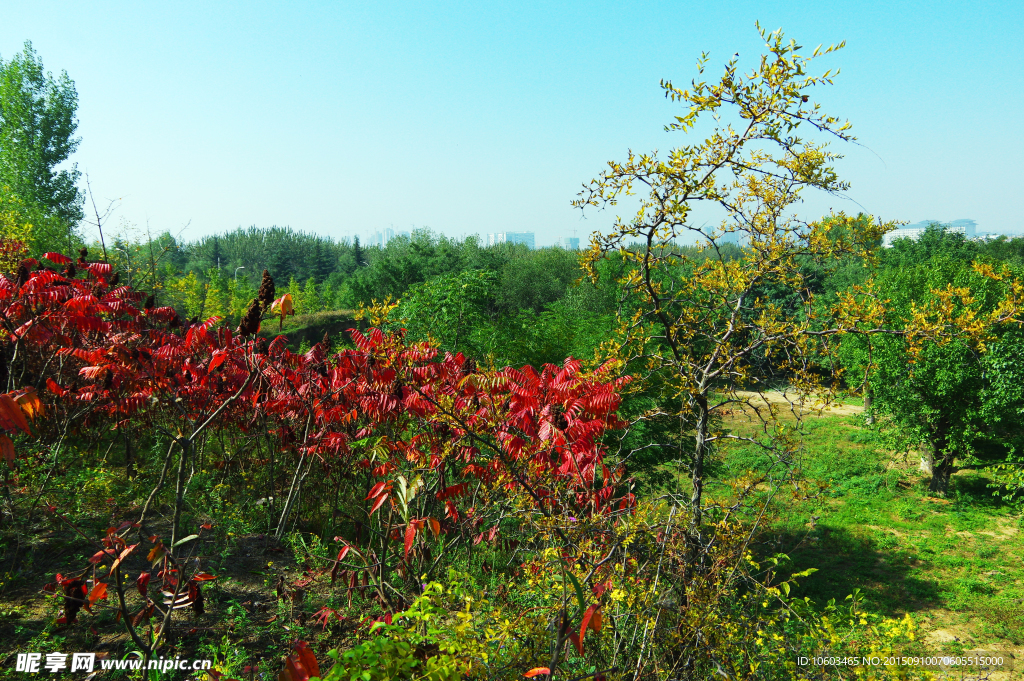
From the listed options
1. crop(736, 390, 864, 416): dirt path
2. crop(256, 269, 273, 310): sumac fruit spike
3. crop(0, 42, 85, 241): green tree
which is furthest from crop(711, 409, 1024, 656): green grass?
crop(0, 42, 85, 241): green tree

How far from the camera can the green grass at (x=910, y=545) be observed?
1060 cm

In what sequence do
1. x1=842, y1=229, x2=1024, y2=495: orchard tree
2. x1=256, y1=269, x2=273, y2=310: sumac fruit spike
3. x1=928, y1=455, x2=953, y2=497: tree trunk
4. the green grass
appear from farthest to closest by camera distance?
1. x1=928, y1=455, x2=953, y2=497: tree trunk
2. x1=842, y1=229, x2=1024, y2=495: orchard tree
3. the green grass
4. x1=256, y1=269, x2=273, y2=310: sumac fruit spike

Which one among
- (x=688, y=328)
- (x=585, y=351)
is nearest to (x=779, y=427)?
(x=688, y=328)

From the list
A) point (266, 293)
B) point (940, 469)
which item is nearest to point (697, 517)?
point (266, 293)

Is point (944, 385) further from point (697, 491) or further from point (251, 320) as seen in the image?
point (251, 320)

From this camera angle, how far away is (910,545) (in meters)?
13.8

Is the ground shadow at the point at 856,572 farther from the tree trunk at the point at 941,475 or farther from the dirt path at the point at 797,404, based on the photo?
the tree trunk at the point at 941,475

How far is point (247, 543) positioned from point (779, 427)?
→ 5.36 meters

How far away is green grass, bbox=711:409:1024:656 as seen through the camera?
34.8 ft

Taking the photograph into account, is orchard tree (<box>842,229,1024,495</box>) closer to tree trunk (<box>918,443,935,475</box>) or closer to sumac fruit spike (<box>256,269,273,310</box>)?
tree trunk (<box>918,443,935,475</box>)

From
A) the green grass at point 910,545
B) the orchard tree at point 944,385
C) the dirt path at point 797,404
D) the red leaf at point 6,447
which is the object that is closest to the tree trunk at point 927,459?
the orchard tree at point 944,385

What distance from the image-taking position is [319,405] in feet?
19.7

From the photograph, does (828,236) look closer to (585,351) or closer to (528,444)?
(528,444)

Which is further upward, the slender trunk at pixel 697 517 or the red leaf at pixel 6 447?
the red leaf at pixel 6 447
